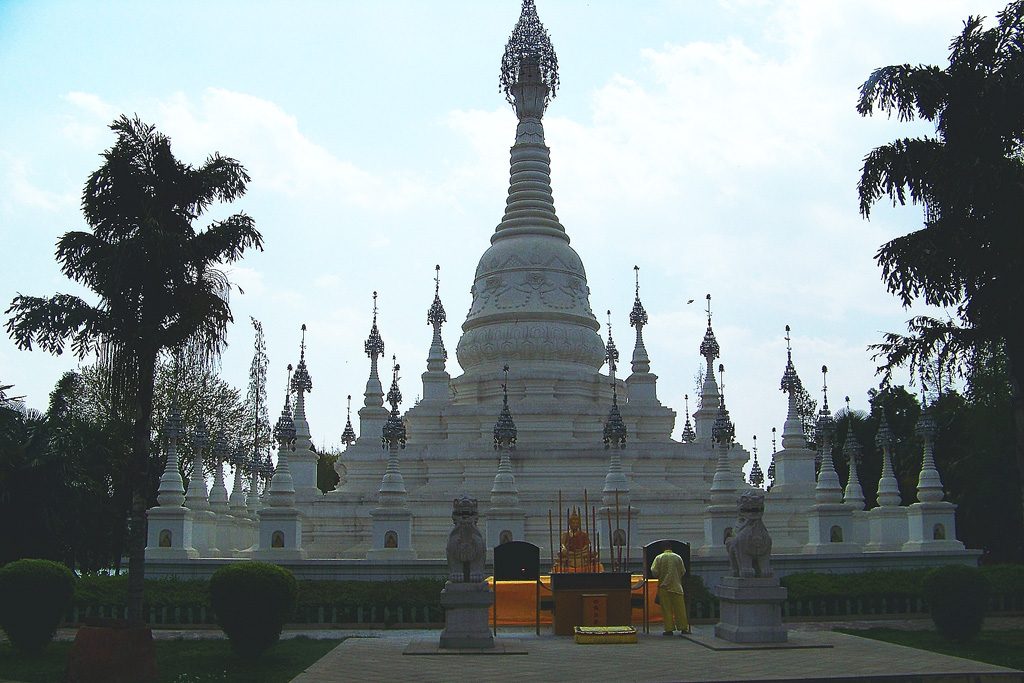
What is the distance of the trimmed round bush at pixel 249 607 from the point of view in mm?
17469

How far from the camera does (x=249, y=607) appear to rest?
57.5 ft

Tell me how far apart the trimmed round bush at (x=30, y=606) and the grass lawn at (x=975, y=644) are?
15235 mm

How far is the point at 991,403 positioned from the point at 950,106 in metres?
24.3

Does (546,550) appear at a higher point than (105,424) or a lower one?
lower

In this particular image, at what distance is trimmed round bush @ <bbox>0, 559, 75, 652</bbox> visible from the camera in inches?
733

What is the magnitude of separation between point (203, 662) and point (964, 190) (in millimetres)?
16390

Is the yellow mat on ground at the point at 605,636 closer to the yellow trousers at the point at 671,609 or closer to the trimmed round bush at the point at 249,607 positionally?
the yellow trousers at the point at 671,609

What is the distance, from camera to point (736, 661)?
16453mm

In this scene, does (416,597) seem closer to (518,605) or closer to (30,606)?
→ (518,605)

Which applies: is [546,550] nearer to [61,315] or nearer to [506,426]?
[506,426]

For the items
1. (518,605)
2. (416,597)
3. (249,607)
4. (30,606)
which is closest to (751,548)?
(518,605)

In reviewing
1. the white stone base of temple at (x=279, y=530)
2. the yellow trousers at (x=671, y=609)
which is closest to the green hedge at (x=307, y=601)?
the white stone base of temple at (x=279, y=530)

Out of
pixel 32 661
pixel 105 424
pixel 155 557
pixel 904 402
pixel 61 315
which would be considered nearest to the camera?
pixel 32 661

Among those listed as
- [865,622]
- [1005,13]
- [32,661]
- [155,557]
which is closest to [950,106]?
[1005,13]
